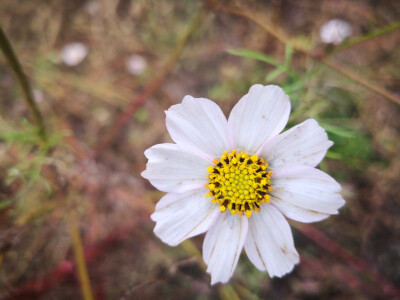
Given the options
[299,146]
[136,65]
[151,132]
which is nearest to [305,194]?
[299,146]

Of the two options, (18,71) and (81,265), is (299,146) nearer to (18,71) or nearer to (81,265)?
(18,71)

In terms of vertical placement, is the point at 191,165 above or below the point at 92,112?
above

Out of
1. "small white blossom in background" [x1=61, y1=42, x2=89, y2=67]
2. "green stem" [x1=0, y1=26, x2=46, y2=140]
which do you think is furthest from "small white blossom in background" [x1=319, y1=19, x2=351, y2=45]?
"green stem" [x1=0, y1=26, x2=46, y2=140]

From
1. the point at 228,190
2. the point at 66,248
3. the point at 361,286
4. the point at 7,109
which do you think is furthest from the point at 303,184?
the point at 7,109

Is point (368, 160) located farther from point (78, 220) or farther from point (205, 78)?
point (78, 220)

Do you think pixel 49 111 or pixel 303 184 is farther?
pixel 49 111

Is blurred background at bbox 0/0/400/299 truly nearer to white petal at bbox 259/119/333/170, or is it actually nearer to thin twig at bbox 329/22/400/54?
thin twig at bbox 329/22/400/54

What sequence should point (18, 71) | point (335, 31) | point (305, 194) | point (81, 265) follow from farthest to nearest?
point (335, 31) → point (81, 265) → point (18, 71) → point (305, 194)
